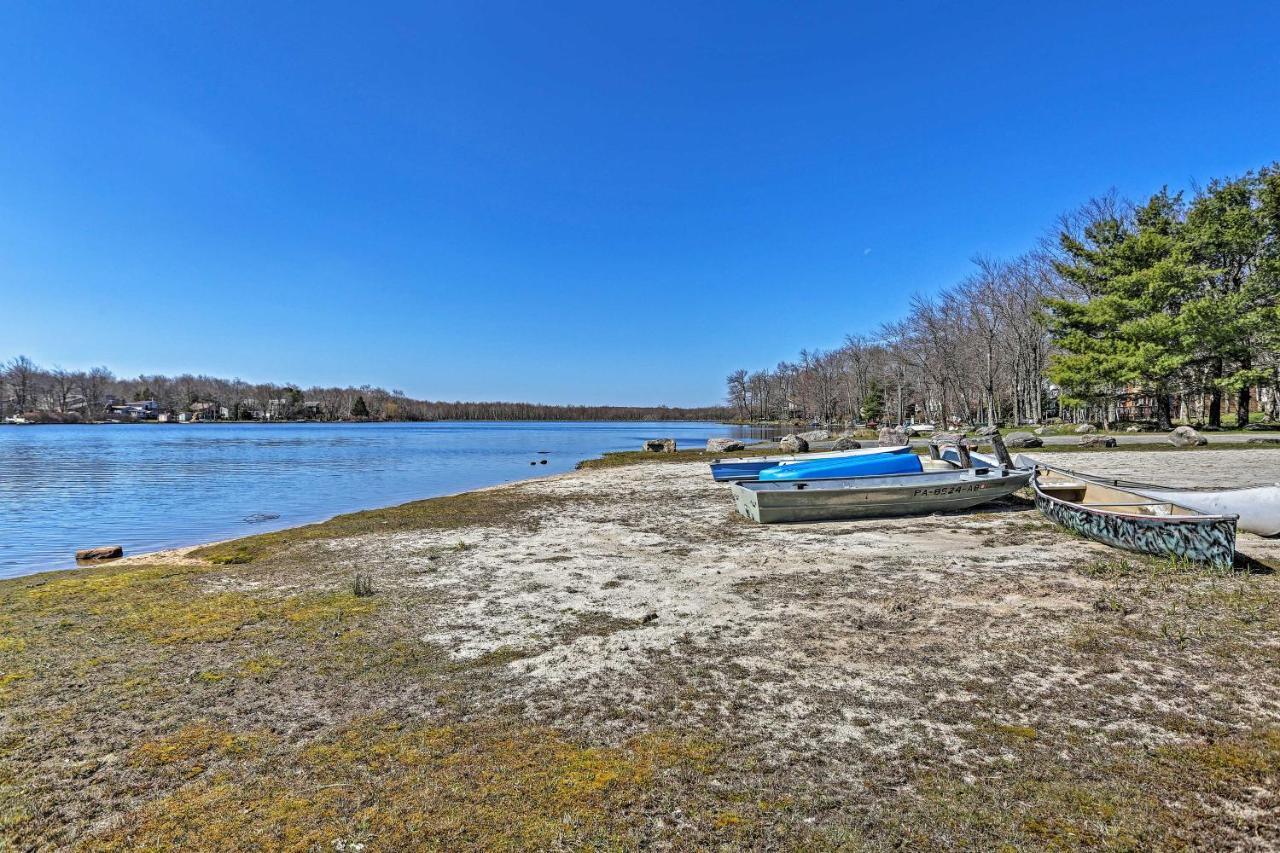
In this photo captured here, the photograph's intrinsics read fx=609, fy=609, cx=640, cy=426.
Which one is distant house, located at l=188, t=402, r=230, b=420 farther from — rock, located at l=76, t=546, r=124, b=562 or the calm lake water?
rock, located at l=76, t=546, r=124, b=562

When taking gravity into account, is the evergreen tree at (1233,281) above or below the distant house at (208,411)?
above

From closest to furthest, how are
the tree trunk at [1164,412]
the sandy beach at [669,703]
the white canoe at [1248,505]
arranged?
the sandy beach at [669,703], the white canoe at [1248,505], the tree trunk at [1164,412]

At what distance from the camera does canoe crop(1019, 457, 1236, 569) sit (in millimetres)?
6352

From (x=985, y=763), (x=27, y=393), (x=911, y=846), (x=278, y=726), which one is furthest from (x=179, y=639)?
(x=27, y=393)

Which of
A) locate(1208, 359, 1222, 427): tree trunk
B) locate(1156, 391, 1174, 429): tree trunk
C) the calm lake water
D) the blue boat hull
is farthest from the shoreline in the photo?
locate(1156, 391, 1174, 429): tree trunk

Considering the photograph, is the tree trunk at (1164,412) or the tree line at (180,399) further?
the tree line at (180,399)

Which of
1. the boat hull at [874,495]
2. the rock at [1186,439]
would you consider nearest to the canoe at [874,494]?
the boat hull at [874,495]

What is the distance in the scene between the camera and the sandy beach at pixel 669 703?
8.72ft

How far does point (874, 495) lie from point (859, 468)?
2.92 feet

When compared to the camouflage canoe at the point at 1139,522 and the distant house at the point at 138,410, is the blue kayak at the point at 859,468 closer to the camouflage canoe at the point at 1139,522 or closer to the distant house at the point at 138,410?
the camouflage canoe at the point at 1139,522

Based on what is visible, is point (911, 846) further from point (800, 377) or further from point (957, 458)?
point (800, 377)

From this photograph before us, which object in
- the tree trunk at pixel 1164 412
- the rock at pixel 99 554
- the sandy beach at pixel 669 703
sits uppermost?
the tree trunk at pixel 1164 412

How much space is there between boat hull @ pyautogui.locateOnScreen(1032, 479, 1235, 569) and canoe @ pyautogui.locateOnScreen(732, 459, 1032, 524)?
2.53 meters

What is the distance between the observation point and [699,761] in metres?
3.10
